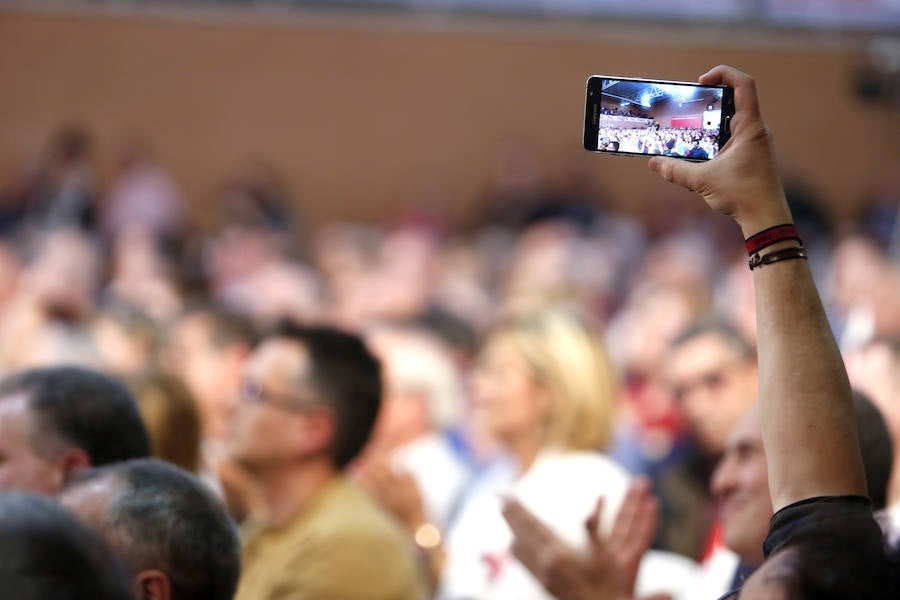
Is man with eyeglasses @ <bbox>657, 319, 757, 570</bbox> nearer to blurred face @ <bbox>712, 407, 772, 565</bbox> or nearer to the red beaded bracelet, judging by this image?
blurred face @ <bbox>712, 407, 772, 565</bbox>

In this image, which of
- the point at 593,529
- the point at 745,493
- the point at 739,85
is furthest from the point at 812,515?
the point at 745,493

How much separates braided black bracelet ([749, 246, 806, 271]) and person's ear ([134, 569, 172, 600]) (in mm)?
937

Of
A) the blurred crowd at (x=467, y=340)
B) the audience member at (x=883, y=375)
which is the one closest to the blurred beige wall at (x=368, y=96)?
the blurred crowd at (x=467, y=340)

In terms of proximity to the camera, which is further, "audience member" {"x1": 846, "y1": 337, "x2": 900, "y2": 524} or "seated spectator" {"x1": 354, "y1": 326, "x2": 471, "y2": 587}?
"seated spectator" {"x1": 354, "y1": 326, "x2": 471, "y2": 587}

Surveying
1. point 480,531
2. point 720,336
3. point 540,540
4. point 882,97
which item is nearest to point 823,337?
point 540,540

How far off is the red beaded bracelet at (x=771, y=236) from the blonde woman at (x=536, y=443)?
1.73 m

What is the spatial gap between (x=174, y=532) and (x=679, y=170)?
0.90 meters

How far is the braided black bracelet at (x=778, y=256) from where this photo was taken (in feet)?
5.81

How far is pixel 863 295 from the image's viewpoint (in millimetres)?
6281

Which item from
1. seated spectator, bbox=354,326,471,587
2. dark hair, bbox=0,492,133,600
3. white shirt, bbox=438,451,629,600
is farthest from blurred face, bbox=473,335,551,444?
dark hair, bbox=0,492,133,600

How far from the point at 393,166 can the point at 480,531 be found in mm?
9548

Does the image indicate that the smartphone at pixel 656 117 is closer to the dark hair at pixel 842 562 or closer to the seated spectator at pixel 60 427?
the dark hair at pixel 842 562

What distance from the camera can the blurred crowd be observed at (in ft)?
12.1

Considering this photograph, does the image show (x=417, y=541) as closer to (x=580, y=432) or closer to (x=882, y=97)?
(x=580, y=432)
